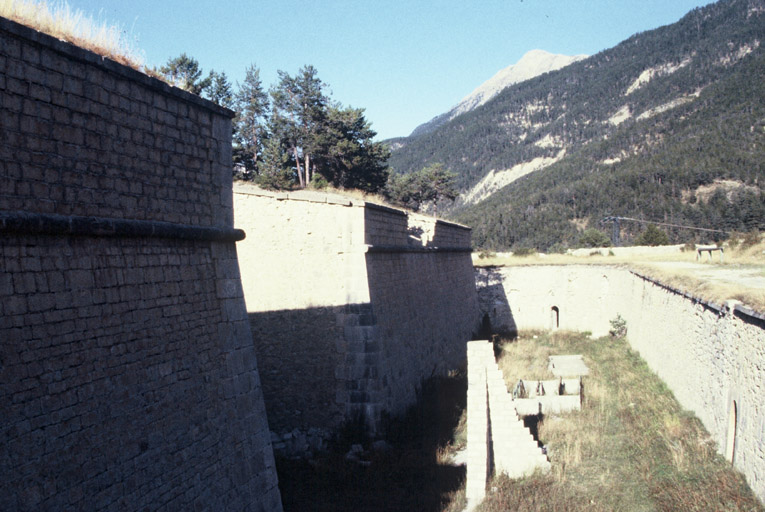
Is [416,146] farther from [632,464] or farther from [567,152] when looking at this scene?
[632,464]

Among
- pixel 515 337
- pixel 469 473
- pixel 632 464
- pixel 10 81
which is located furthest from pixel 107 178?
pixel 515 337

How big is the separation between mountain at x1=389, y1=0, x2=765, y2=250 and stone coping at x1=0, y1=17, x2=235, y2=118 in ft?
143

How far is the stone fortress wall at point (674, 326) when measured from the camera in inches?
281

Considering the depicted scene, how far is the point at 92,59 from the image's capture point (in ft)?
14.8

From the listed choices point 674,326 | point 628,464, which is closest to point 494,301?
point 674,326

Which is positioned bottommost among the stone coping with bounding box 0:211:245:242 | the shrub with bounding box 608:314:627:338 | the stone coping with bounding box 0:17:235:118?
the shrub with bounding box 608:314:627:338

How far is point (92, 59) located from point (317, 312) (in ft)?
20.6

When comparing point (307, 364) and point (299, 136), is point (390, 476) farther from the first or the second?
point (299, 136)

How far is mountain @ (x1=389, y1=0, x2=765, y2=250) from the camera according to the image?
167 feet

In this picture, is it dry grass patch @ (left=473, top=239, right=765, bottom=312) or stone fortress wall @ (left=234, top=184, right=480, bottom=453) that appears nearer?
dry grass patch @ (left=473, top=239, right=765, bottom=312)

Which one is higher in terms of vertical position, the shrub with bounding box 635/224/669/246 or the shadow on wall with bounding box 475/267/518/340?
the shrub with bounding box 635/224/669/246

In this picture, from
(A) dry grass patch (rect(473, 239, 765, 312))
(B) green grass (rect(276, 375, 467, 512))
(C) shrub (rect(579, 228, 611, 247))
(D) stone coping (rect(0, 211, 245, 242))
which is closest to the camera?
(D) stone coping (rect(0, 211, 245, 242))

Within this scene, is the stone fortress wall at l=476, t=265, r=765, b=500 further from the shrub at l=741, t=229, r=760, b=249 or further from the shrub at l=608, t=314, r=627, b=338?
the shrub at l=741, t=229, r=760, b=249

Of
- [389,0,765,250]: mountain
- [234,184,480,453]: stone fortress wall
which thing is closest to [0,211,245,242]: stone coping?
[234,184,480,453]: stone fortress wall
